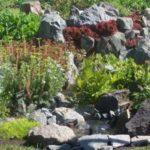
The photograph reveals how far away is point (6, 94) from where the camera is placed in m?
12.0

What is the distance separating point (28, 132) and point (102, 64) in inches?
143

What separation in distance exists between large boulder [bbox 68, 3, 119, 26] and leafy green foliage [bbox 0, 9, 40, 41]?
39.9 inches

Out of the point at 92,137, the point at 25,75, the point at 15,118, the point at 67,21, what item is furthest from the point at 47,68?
the point at 67,21

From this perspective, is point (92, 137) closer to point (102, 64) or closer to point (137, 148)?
point (137, 148)

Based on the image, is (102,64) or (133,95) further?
(102,64)

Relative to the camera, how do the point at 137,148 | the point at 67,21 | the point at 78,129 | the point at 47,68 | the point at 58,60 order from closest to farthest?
the point at 137,148, the point at 78,129, the point at 47,68, the point at 58,60, the point at 67,21

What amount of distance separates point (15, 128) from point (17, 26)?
5796 mm

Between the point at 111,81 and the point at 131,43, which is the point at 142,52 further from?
the point at 111,81

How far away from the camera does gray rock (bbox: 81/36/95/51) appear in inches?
631

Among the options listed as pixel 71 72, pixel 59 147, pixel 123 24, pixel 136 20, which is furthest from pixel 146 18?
pixel 59 147

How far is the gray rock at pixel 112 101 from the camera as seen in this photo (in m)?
12.3

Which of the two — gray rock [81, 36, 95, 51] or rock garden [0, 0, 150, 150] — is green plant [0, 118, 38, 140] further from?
gray rock [81, 36, 95, 51]

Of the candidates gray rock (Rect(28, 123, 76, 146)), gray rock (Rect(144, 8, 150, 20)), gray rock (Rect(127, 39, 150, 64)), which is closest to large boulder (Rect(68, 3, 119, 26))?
gray rock (Rect(144, 8, 150, 20))

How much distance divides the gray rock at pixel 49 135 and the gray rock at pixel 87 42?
5.41 meters
